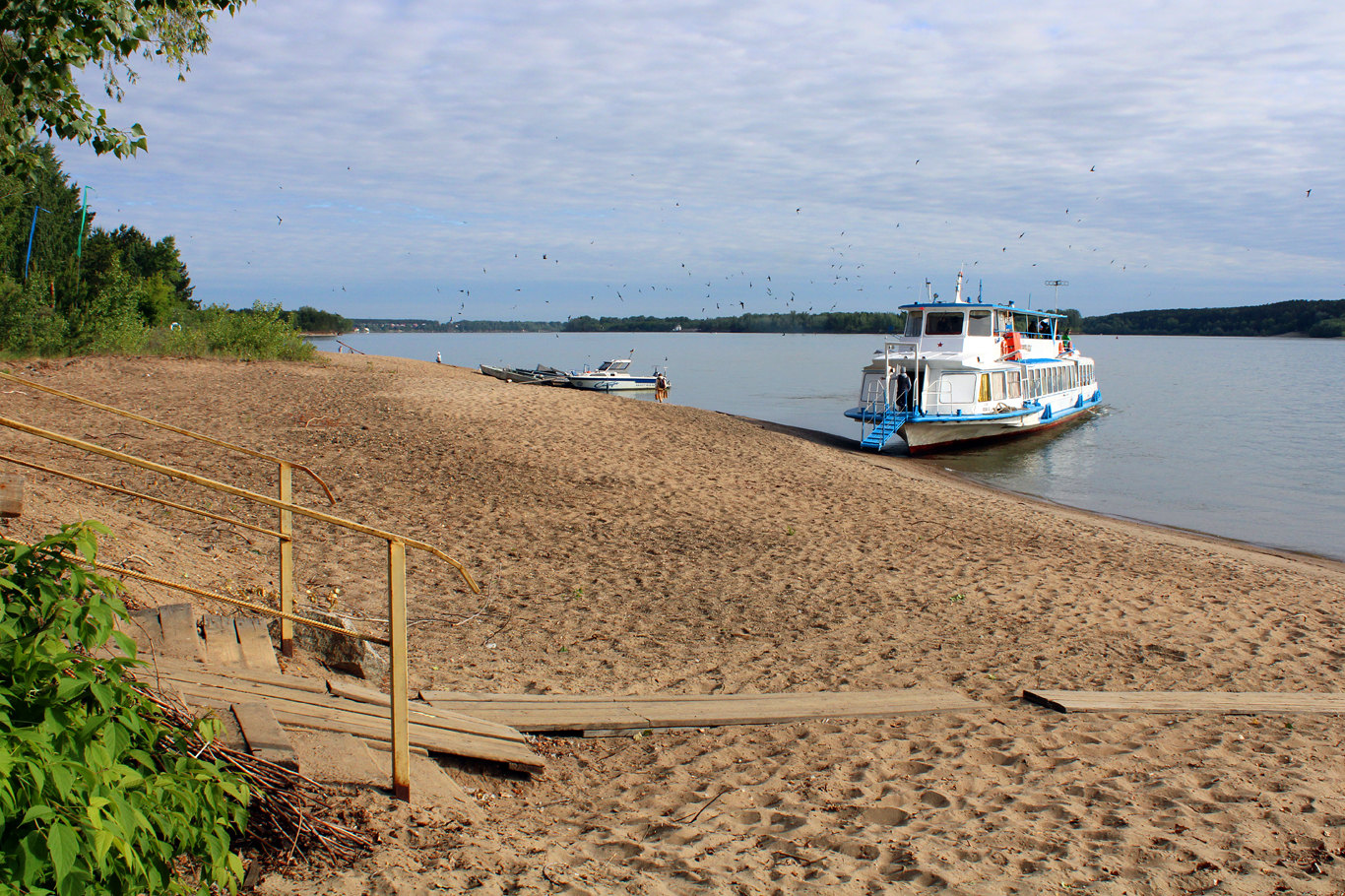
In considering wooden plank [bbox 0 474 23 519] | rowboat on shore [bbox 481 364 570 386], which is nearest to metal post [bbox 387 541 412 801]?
wooden plank [bbox 0 474 23 519]

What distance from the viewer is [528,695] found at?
5.66 metres

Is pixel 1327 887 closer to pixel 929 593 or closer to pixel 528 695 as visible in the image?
pixel 528 695

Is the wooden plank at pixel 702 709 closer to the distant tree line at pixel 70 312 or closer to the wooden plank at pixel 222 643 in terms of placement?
the wooden plank at pixel 222 643

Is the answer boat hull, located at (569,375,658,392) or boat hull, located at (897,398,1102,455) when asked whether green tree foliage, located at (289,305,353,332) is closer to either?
boat hull, located at (569,375,658,392)

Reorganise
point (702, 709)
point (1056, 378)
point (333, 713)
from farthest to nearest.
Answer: point (1056, 378)
point (702, 709)
point (333, 713)

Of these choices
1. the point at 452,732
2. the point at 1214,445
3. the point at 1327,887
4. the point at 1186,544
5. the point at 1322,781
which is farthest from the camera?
the point at 1214,445

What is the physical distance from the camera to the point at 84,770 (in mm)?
2277

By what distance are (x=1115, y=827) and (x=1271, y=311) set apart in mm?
183440

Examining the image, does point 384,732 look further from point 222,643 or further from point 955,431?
point 955,431

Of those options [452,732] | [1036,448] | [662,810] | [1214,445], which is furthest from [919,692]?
[1214,445]

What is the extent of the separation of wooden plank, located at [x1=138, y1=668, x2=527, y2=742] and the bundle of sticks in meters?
0.80

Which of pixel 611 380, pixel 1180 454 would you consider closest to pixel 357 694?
pixel 1180 454

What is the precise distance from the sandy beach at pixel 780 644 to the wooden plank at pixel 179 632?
2.75ft

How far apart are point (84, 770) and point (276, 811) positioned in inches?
44.7
